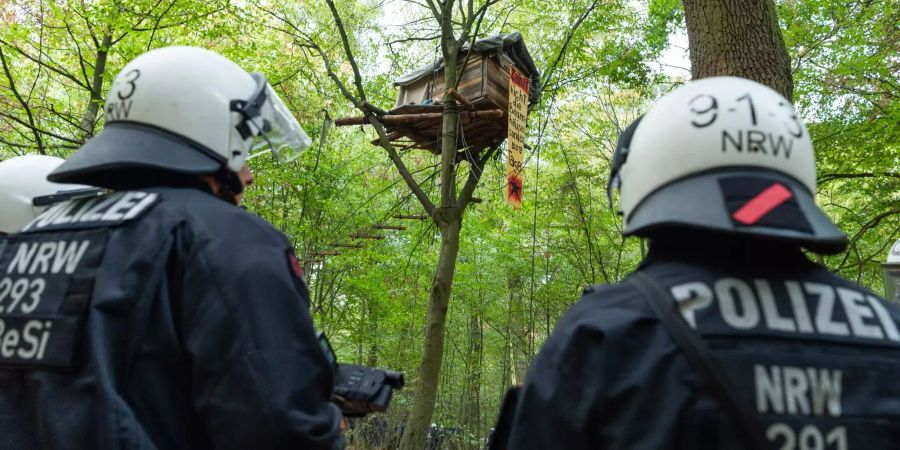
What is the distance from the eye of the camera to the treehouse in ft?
21.9

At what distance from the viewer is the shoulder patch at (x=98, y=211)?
1.55 m

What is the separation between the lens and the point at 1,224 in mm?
2627

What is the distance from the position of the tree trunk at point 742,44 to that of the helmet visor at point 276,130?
244cm

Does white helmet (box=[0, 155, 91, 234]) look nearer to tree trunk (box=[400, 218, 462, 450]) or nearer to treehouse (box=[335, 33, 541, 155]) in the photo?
treehouse (box=[335, 33, 541, 155])

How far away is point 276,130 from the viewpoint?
6.97ft

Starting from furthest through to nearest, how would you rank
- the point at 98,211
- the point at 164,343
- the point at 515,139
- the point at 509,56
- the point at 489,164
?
the point at 489,164, the point at 509,56, the point at 515,139, the point at 98,211, the point at 164,343

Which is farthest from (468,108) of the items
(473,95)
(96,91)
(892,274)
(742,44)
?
(96,91)

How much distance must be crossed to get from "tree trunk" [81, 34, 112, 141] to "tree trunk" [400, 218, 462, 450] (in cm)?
492

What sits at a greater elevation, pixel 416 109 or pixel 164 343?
pixel 416 109

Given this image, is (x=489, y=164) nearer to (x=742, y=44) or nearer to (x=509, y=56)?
(x=509, y=56)

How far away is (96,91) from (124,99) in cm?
835

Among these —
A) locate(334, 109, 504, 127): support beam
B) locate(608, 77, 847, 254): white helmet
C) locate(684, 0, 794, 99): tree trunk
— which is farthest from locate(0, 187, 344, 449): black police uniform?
locate(334, 109, 504, 127): support beam

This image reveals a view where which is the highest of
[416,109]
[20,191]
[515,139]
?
[416,109]

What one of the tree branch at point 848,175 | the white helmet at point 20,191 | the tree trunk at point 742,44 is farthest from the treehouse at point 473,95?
the tree branch at point 848,175
